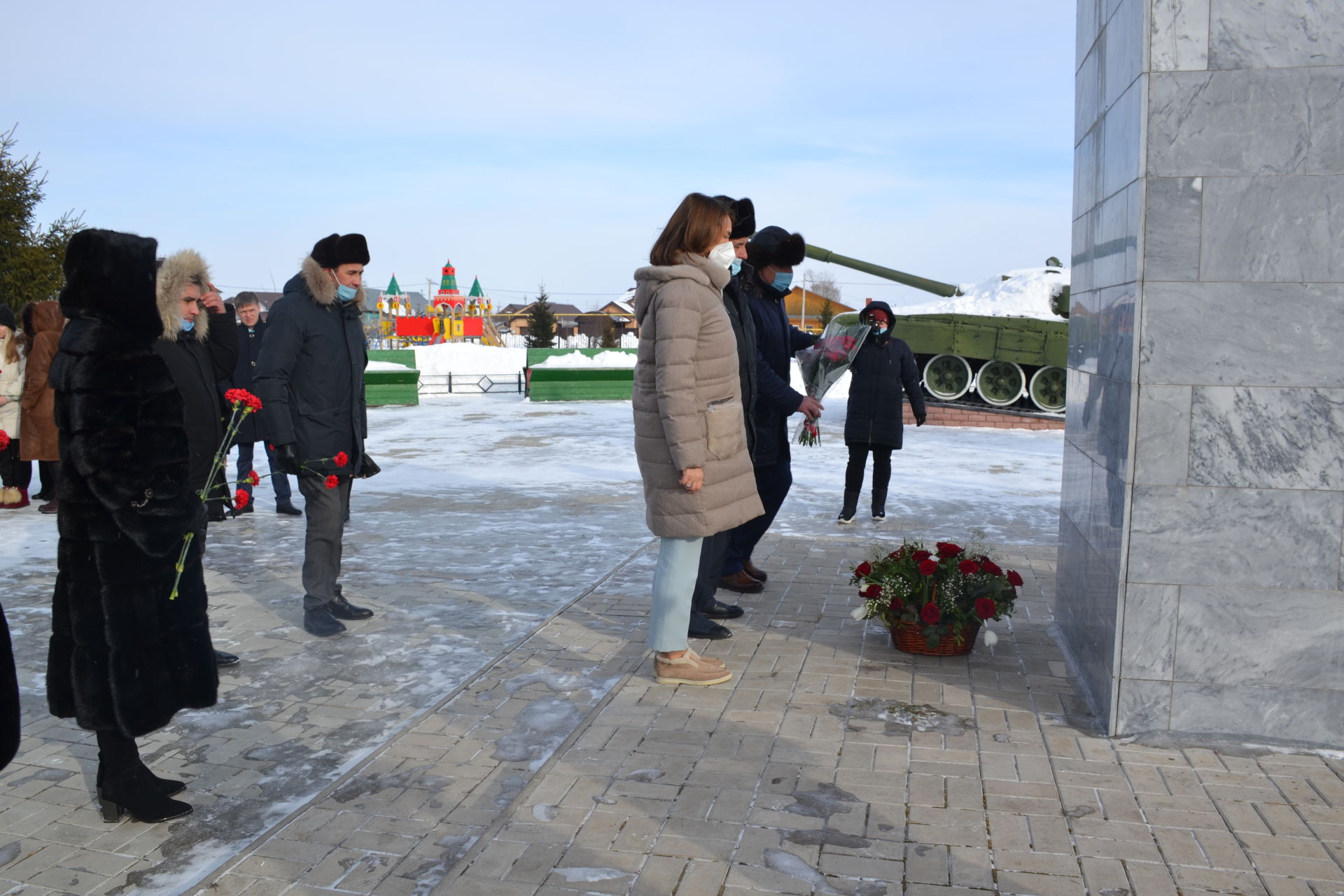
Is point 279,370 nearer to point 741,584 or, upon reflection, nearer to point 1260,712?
point 741,584

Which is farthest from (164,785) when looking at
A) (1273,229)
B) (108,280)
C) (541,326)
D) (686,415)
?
(541,326)

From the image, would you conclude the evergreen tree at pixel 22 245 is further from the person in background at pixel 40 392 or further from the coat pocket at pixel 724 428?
the coat pocket at pixel 724 428

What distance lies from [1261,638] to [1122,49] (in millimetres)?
1977

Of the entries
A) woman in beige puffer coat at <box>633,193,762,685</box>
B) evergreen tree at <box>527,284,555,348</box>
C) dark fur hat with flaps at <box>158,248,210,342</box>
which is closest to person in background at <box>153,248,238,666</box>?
dark fur hat with flaps at <box>158,248,210,342</box>

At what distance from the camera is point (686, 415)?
3836 millimetres

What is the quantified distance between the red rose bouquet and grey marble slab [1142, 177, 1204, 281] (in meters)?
1.54

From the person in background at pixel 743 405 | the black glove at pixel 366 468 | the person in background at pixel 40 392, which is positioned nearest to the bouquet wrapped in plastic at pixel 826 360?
the person in background at pixel 743 405

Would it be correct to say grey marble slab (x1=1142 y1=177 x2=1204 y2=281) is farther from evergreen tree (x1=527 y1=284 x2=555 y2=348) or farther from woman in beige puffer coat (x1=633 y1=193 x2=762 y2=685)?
evergreen tree (x1=527 y1=284 x2=555 y2=348)

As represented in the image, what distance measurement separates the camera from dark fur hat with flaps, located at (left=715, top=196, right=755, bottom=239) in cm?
498

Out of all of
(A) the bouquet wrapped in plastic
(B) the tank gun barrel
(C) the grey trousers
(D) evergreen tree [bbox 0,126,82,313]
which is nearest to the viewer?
(C) the grey trousers

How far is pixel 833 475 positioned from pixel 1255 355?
7.15 meters

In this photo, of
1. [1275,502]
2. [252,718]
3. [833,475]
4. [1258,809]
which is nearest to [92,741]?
[252,718]

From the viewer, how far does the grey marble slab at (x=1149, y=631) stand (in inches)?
134

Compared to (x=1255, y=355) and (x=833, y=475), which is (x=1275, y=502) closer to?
(x=1255, y=355)
